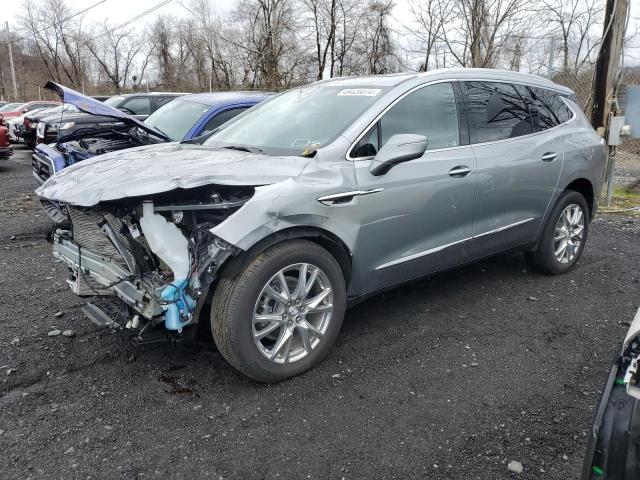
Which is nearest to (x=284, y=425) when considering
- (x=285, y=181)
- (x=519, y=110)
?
(x=285, y=181)

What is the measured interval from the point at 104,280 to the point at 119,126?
3.79 m

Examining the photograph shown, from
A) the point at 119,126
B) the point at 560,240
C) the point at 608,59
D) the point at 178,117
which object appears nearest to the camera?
the point at 560,240

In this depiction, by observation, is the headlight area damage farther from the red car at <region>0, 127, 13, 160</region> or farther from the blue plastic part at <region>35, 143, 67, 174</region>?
the red car at <region>0, 127, 13, 160</region>

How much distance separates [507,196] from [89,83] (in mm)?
50494

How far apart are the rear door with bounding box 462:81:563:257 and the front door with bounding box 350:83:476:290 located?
0.17 m

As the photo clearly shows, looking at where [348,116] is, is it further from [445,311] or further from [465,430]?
[465,430]

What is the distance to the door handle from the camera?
372 centimetres

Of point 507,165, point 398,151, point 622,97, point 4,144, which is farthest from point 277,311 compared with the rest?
point 622,97

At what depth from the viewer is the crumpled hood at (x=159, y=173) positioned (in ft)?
9.03

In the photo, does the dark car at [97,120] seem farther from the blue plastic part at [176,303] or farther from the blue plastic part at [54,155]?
the blue plastic part at [176,303]

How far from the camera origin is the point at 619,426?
1.60 meters

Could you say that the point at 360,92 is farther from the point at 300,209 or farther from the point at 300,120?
the point at 300,209

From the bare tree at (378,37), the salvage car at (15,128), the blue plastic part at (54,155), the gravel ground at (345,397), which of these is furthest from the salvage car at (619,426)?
the bare tree at (378,37)

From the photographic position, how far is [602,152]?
5094 millimetres
